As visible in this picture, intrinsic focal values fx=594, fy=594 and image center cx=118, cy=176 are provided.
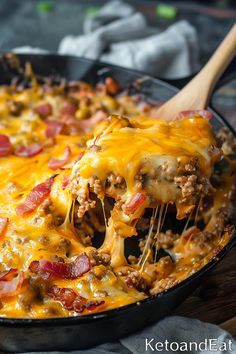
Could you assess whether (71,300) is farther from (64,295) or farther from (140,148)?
(140,148)

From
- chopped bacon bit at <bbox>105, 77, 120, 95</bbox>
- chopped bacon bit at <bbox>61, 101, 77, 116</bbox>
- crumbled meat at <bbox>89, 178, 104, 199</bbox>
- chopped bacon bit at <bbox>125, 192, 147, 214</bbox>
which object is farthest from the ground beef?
chopped bacon bit at <bbox>105, 77, 120, 95</bbox>

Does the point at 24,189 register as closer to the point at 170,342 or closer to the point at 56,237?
the point at 56,237

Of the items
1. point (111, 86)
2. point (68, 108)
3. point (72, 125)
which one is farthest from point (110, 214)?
point (111, 86)

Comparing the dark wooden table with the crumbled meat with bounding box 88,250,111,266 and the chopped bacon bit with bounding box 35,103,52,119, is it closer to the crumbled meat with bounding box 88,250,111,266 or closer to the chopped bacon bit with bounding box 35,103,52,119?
the crumbled meat with bounding box 88,250,111,266

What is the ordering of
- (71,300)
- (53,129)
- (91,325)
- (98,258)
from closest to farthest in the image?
(91,325), (71,300), (98,258), (53,129)

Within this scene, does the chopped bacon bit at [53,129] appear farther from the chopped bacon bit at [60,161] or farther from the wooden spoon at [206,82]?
the wooden spoon at [206,82]

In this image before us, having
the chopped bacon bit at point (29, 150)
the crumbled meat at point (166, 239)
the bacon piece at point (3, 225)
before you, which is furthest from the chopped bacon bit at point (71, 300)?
the chopped bacon bit at point (29, 150)

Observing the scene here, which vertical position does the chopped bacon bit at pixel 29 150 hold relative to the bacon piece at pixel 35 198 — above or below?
below
